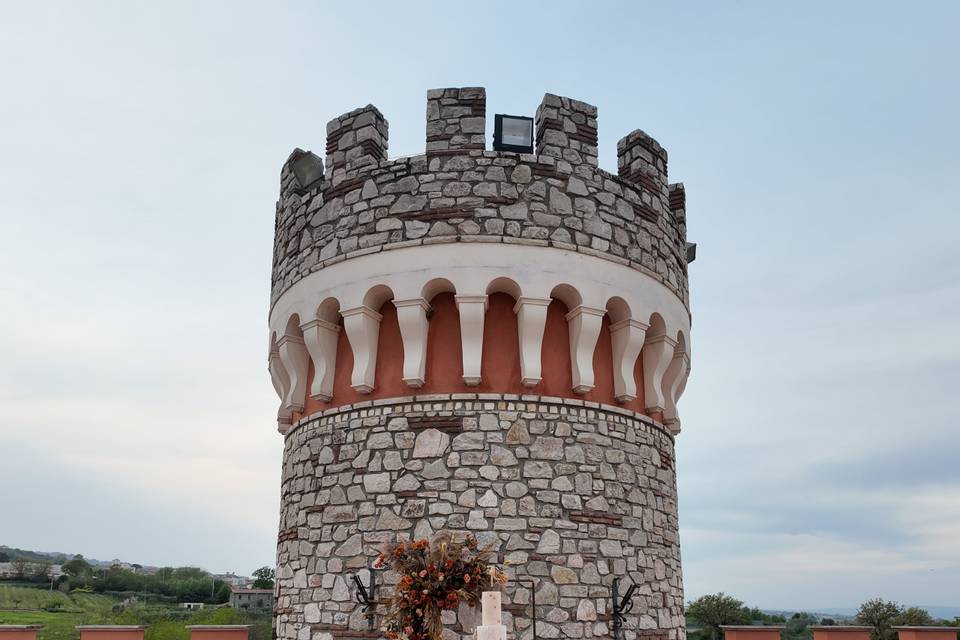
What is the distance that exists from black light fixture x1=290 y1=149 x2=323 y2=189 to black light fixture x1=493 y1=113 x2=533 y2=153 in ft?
7.19

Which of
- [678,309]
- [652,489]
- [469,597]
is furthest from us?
[678,309]

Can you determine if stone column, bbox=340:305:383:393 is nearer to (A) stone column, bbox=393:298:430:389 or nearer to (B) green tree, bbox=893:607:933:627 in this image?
(A) stone column, bbox=393:298:430:389

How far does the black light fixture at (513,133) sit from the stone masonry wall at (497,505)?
270cm

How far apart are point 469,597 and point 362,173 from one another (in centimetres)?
450

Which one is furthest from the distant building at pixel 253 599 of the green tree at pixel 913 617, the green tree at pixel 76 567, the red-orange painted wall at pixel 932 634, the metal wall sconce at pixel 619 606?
the metal wall sconce at pixel 619 606

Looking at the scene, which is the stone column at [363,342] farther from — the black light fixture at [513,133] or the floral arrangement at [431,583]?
the black light fixture at [513,133]

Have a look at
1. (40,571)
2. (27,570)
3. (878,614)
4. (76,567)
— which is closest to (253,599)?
(40,571)

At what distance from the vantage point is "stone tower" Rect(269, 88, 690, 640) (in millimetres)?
7289

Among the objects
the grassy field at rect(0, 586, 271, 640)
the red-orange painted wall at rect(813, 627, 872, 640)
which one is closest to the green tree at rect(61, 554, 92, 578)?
the grassy field at rect(0, 586, 271, 640)

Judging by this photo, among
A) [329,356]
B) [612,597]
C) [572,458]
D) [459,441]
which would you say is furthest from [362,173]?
[612,597]

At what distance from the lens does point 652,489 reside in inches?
324

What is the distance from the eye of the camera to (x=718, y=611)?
71.2 feet

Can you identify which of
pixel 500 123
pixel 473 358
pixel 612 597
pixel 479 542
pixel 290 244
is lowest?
pixel 612 597

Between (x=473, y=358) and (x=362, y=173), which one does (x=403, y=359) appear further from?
(x=362, y=173)
